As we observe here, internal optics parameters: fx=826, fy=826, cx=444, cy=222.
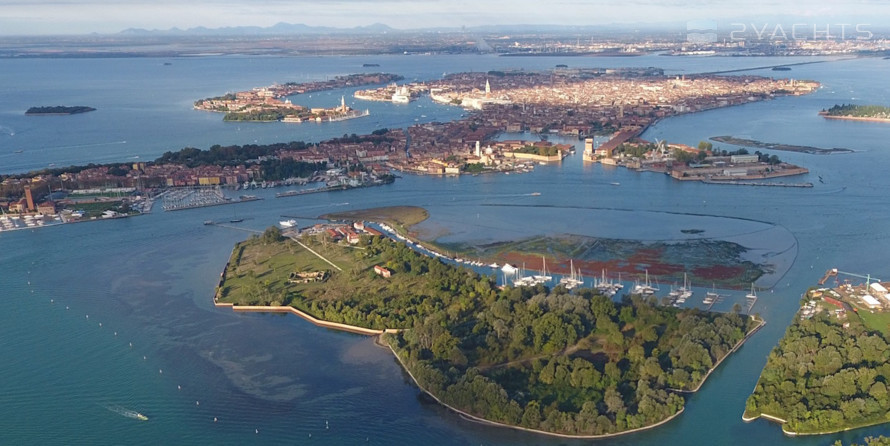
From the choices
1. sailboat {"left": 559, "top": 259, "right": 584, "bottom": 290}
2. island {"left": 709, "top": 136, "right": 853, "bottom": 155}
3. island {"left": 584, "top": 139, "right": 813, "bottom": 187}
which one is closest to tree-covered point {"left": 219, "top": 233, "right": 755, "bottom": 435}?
sailboat {"left": 559, "top": 259, "right": 584, "bottom": 290}

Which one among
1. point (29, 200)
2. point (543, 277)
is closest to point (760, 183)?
point (543, 277)

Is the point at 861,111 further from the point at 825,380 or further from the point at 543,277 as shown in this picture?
the point at 825,380

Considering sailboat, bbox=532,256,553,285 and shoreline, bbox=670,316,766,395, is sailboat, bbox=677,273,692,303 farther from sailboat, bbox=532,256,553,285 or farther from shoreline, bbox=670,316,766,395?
sailboat, bbox=532,256,553,285

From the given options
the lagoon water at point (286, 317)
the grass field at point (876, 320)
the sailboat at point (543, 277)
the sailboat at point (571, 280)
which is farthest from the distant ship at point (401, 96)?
the grass field at point (876, 320)

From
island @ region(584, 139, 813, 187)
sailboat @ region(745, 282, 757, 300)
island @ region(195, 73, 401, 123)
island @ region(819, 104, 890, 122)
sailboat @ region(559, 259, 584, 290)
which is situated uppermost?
island @ region(195, 73, 401, 123)

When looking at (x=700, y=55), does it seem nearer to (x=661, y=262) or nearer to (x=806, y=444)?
(x=661, y=262)

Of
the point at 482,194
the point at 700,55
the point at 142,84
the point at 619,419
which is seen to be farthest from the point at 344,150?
the point at 700,55
